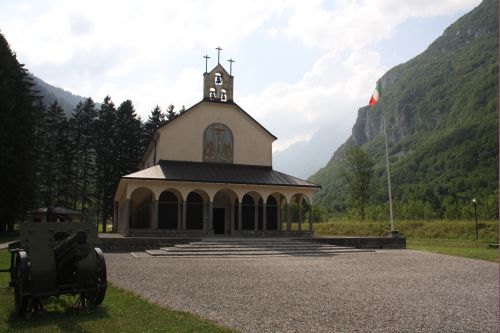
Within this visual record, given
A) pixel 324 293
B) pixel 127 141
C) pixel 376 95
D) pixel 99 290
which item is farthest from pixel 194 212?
pixel 127 141

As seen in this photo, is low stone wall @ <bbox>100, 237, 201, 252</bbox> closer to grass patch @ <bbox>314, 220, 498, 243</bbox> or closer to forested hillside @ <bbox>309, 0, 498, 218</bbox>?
grass patch @ <bbox>314, 220, 498, 243</bbox>

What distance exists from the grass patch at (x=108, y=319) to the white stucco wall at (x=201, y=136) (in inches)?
883

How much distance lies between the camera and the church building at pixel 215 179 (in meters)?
27.7

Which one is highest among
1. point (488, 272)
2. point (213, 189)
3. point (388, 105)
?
point (388, 105)

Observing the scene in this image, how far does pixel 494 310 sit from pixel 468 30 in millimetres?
178316

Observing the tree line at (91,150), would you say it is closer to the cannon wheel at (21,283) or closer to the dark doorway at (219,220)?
the dark doorway at (219,220)

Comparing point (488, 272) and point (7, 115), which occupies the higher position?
point (7, 115)

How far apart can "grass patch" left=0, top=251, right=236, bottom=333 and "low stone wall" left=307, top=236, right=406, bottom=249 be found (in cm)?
1812

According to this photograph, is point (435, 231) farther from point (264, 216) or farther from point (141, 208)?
point (141, 208)

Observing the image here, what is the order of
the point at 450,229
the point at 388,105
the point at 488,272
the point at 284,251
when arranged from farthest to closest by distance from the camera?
1. the point at 388,105
2. the point at 450,229
3. the point at 284,251
4. the point at 488,272

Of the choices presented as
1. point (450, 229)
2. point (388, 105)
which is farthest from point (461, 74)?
point (450, 229)

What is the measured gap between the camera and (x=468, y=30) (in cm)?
15988

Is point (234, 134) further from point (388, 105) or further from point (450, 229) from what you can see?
point (388, 105)

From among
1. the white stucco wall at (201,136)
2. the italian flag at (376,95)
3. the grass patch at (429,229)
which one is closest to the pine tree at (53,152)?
the white stucco wall at (201,136)
